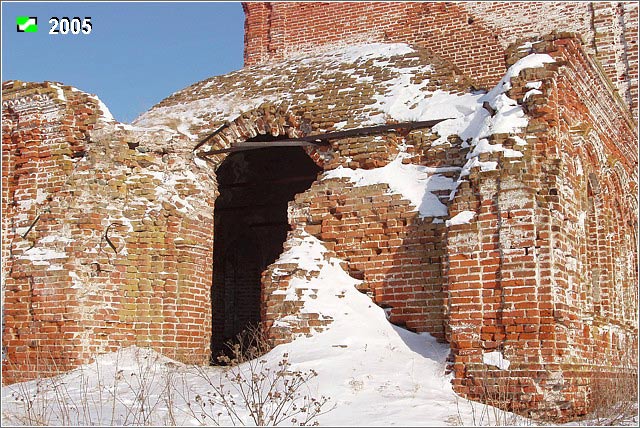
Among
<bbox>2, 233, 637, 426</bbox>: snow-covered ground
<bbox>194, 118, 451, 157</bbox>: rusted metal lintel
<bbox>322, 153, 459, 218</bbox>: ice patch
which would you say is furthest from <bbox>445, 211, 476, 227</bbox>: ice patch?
<bbox>194, 118, 451, 157</bbox>: rusted metal lintel

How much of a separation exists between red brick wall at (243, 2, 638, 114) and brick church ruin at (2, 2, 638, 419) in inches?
134

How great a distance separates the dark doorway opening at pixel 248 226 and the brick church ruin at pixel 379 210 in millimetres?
2082

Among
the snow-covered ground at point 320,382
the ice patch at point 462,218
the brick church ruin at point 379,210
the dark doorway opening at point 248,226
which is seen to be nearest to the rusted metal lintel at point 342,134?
the brick church ruin at point 379,210

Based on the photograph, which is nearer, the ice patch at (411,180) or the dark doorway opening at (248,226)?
the ice patch at (411,180)

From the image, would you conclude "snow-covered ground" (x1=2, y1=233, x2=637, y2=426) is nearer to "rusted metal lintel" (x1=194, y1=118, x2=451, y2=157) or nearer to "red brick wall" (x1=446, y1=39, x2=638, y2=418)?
"red brick wall" (x1=446, y1=39, x2=638, y2=418)

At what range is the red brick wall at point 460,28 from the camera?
12344 millimetres

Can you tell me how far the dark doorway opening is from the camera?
40.7ft

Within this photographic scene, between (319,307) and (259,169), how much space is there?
5421mm

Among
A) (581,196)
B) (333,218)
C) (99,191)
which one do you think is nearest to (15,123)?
(99,191)

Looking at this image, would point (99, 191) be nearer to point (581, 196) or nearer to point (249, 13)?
point (581, 196)

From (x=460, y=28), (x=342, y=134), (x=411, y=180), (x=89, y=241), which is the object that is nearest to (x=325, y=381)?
(x=411, y=180)

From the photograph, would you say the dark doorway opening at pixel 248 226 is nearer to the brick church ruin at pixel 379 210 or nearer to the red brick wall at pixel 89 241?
the brick church ruin at pixel 379 210

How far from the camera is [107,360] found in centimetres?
795

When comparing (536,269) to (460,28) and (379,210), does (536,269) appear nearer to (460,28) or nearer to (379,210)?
(379,210)
